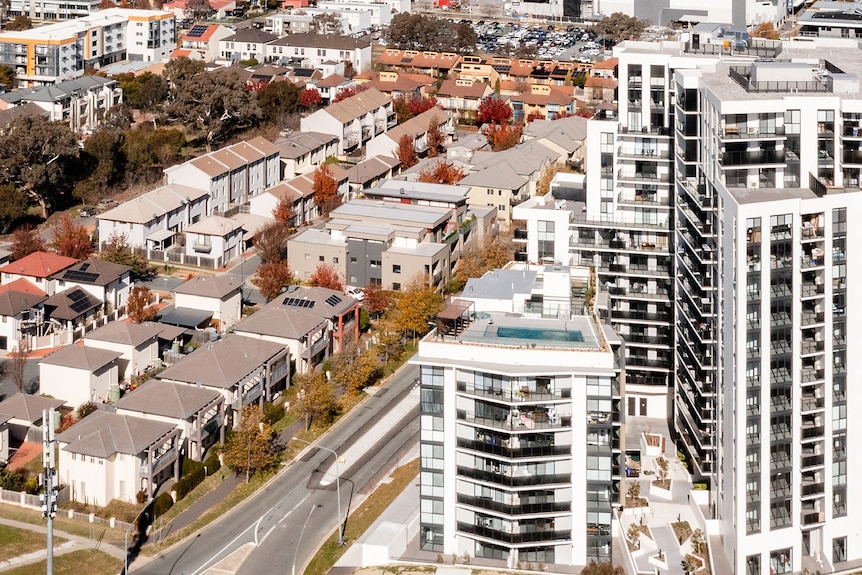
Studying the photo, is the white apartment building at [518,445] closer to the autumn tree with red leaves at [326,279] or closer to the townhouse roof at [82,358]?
the townhouse roof at [82,358]

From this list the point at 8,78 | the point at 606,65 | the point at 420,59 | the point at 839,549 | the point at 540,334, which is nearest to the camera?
the point at 540,334

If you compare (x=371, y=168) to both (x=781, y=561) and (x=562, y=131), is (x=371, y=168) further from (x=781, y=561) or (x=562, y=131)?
(x=781, y=561)

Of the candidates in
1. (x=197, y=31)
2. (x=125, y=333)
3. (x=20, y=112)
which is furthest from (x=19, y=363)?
(x=197, y=31)

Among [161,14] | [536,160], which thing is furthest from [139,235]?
[161,14]

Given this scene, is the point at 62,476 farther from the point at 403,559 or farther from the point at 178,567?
the point at 403,559

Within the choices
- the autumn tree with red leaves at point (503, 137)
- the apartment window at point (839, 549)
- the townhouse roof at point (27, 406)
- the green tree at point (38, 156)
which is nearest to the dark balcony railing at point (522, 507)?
the apartment window at point (839, 549)
